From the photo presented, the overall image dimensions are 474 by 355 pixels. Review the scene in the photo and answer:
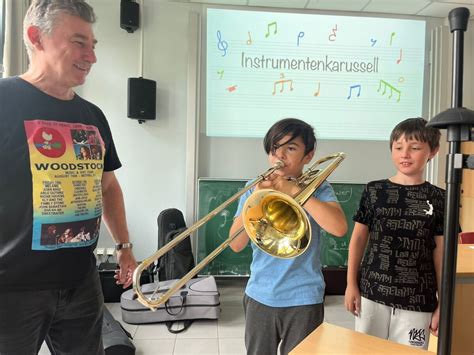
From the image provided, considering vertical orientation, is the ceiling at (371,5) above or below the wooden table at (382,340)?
above

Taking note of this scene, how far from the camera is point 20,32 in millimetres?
2496

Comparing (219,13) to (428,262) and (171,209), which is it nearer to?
(171,209)

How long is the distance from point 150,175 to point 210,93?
107cm

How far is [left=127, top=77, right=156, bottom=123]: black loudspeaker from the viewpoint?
10.9ft

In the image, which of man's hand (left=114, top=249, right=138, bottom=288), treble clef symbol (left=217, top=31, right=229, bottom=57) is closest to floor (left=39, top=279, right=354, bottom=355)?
man's hand (left=114, top=249, right=138, bottom=288)

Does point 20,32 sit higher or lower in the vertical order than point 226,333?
higher

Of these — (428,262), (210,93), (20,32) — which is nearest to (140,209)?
(210,93)

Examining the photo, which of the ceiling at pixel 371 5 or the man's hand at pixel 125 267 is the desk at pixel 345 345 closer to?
the man's hand at pixel 125 267

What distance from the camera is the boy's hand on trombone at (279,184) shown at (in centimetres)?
111

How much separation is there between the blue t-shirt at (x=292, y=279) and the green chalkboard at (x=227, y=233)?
222 cm

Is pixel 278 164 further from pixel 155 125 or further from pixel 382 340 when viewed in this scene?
pixel 155 125

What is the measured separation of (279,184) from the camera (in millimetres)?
1145

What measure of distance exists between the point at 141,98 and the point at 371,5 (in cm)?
256

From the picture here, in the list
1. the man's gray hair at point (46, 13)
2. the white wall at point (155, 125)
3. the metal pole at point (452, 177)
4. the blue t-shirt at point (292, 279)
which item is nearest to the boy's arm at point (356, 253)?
the blue t-shirt at point (292, 279)
